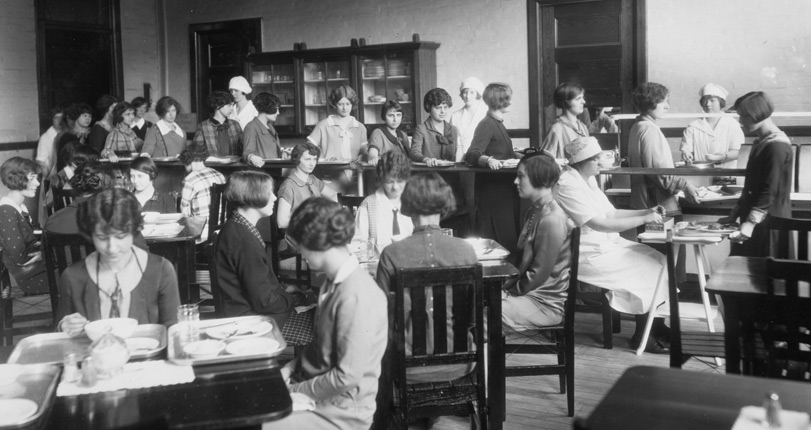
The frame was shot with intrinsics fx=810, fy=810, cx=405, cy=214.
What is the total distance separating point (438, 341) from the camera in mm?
2945

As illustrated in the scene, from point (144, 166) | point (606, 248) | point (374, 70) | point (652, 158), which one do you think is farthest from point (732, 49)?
point (144, 166)

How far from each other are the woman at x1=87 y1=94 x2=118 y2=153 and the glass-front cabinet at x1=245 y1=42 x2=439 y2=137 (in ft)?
6.46

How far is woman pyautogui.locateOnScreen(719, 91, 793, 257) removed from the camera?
438 cm

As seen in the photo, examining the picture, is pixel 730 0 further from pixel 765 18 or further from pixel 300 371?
pixel 300 371

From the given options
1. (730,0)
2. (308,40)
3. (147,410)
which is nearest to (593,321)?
(147,410)

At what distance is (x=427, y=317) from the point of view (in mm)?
2951

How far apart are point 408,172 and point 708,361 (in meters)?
1.93

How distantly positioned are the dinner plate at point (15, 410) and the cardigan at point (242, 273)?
61.2 inches

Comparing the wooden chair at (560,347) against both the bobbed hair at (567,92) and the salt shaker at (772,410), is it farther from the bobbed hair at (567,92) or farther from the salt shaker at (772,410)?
the bobbed hair at (567,92)

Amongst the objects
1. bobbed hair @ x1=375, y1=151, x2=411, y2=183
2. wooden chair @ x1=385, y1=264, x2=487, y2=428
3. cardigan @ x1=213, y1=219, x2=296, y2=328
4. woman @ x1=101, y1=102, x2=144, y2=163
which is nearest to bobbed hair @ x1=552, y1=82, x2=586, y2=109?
bobbed hair @ x1=375, y1=151, x2=411, y2=183

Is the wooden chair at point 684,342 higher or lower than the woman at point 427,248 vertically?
lower

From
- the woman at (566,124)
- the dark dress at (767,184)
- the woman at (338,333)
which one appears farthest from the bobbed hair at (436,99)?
the woman at (338,333)

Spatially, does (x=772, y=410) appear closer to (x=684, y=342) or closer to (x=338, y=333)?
(x=338, y=333)

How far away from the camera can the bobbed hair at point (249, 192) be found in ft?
12.0
